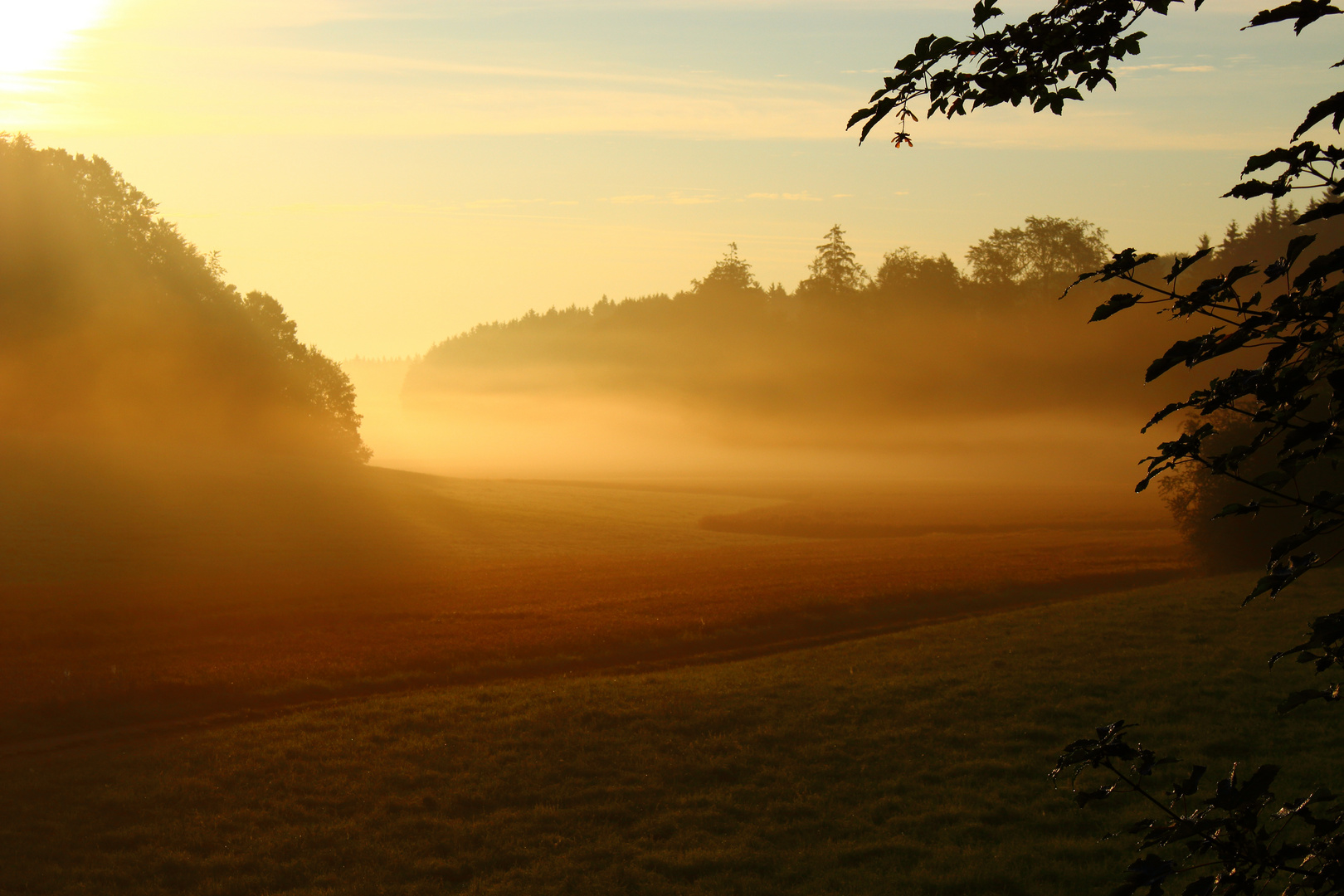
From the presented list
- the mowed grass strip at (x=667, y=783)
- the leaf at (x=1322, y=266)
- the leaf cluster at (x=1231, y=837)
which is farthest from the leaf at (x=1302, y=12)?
the mowed grass strip at (x=667, y=783)

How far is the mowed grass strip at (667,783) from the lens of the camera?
34.2ft

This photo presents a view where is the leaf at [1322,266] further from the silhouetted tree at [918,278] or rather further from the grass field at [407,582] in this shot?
the silhouetted tree at [918,278]

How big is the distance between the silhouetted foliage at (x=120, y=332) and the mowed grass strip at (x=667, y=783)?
47.3 meters

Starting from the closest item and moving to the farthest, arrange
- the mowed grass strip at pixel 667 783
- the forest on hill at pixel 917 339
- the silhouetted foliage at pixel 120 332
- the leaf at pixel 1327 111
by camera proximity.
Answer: the leaf at pixel 1327 111
the mowed grass strip at pixel 667 783
the silhouetted foliage at pixel 120 332
the forest on hill at pixel 917 339

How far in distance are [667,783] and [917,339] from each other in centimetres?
10538

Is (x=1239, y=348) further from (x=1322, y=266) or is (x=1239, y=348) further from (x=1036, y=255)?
(x=1036, y=255)

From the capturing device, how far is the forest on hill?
108062 millimetres

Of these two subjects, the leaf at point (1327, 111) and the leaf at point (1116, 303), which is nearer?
the leaf at point (1327, 111)

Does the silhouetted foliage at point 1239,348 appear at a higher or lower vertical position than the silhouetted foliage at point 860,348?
lower

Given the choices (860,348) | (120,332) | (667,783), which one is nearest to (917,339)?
(860,348)

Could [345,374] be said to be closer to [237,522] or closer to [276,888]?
[237,522]

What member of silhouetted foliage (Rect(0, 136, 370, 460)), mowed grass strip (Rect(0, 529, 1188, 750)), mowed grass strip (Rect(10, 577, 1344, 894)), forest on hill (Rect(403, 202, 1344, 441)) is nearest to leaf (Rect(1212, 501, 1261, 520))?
mowed grass strip (Rect(10, 577, 1344, 894))

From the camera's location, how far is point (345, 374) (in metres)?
73.9

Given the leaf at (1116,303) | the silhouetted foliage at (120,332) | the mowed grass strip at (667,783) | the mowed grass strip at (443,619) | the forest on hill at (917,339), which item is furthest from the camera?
the forest on hill at (917,339)
